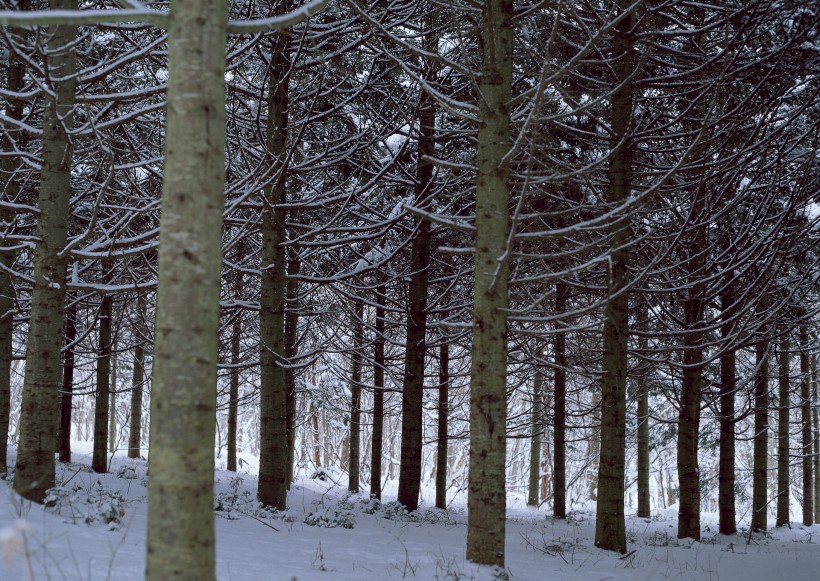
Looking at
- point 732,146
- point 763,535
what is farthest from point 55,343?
point 763,535

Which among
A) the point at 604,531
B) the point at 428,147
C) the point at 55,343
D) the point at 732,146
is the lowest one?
the point at 604,531

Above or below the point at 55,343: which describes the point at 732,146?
above

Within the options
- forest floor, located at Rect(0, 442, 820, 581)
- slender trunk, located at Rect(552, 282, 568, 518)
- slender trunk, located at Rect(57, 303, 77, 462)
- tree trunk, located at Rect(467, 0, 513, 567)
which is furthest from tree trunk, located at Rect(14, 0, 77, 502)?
slender trunk, located at Rect(552, 282, 568, 518)

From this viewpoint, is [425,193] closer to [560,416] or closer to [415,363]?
[415,363]

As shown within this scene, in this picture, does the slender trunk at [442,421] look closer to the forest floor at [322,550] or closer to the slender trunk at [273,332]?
the forest floor at [322,550]

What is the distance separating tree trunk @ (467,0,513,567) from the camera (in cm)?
450

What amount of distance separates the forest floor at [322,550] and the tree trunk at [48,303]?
0.35 meters

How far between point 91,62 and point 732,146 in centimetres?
991

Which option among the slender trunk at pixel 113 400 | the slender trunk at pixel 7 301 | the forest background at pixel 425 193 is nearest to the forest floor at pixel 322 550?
the forest background at pixel 425 193

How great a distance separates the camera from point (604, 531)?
7.50m

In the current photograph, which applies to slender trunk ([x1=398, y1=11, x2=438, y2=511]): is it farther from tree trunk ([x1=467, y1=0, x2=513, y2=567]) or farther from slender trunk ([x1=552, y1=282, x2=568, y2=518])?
tree trunk ([x1=467, y1=0, x2=513, y2=567])

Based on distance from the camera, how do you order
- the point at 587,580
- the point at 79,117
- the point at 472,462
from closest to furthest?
the point at 472,462
the point at 587,580
the point at 79,117

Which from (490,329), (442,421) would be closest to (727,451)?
(442,421)

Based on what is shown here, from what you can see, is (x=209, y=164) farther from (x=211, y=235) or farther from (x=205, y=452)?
(x=205, y=452)
